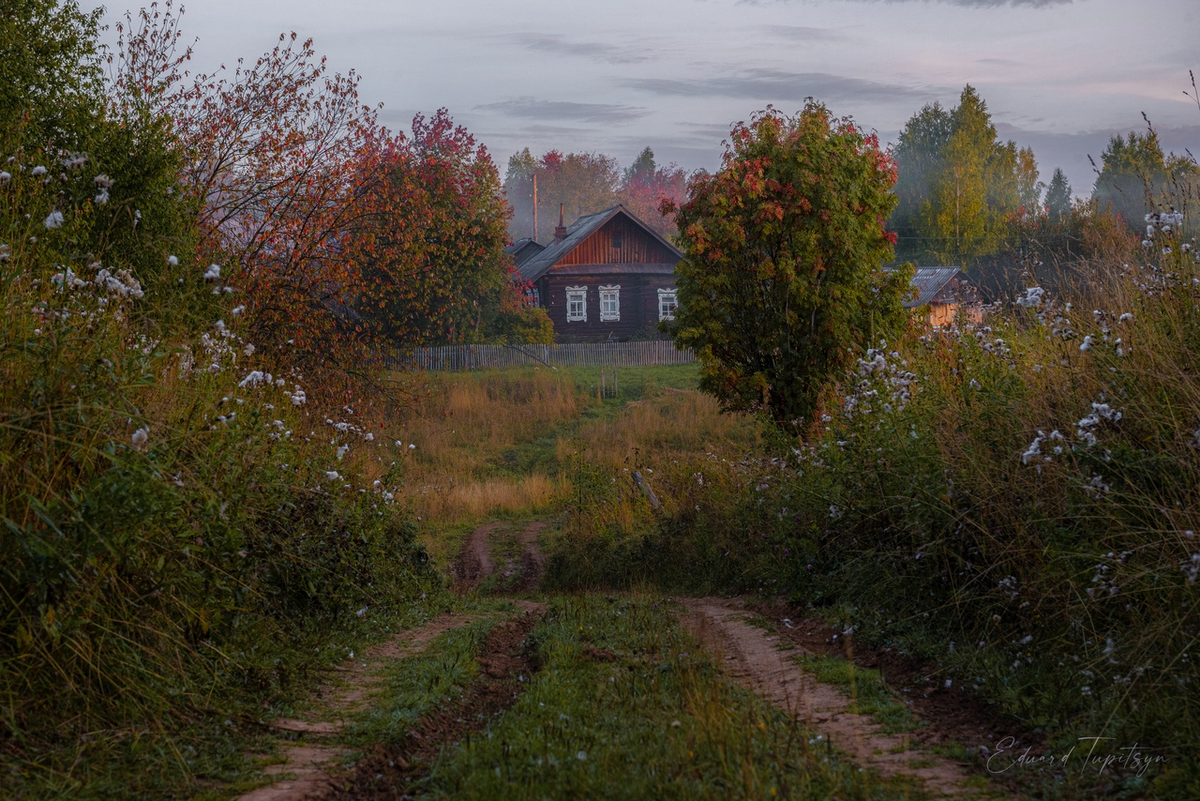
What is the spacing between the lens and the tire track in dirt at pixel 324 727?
471 centimetres

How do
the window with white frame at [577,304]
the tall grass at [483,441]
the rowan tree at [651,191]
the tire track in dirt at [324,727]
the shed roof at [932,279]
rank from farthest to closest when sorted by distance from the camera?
the rowan tree at [651,191] < the window with white frame at [577,304] < the shed roof at [932,279] < the tall grass at [483,441] < the tire track in dirt at [324,727]

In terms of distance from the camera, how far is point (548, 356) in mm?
39344

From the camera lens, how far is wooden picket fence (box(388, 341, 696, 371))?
3781 cm

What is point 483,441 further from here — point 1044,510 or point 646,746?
point 646,746

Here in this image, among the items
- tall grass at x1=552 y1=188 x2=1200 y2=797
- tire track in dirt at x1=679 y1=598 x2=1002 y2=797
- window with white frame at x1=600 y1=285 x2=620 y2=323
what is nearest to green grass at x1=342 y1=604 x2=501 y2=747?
tire track in dirt at x1=679 y1=598 x2=1002 y2=797

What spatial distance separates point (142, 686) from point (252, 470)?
2484 mm

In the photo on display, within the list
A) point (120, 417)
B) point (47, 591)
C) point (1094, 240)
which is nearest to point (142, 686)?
point (47, 591)

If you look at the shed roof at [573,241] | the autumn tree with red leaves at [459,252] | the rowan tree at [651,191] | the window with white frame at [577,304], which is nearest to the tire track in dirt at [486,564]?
the autumn tree with red leaves at [459,252]

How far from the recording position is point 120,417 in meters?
5.68

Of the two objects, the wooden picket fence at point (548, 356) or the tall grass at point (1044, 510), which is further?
the wooden picket fence at point (548, 356)

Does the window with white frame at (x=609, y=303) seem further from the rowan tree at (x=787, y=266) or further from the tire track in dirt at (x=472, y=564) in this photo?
the rowan tree at (x=787, y=266)

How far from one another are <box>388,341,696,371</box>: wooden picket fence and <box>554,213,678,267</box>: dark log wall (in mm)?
10025

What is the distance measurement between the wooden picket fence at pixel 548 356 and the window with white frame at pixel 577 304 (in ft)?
31.9

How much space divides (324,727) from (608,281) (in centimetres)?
4533
